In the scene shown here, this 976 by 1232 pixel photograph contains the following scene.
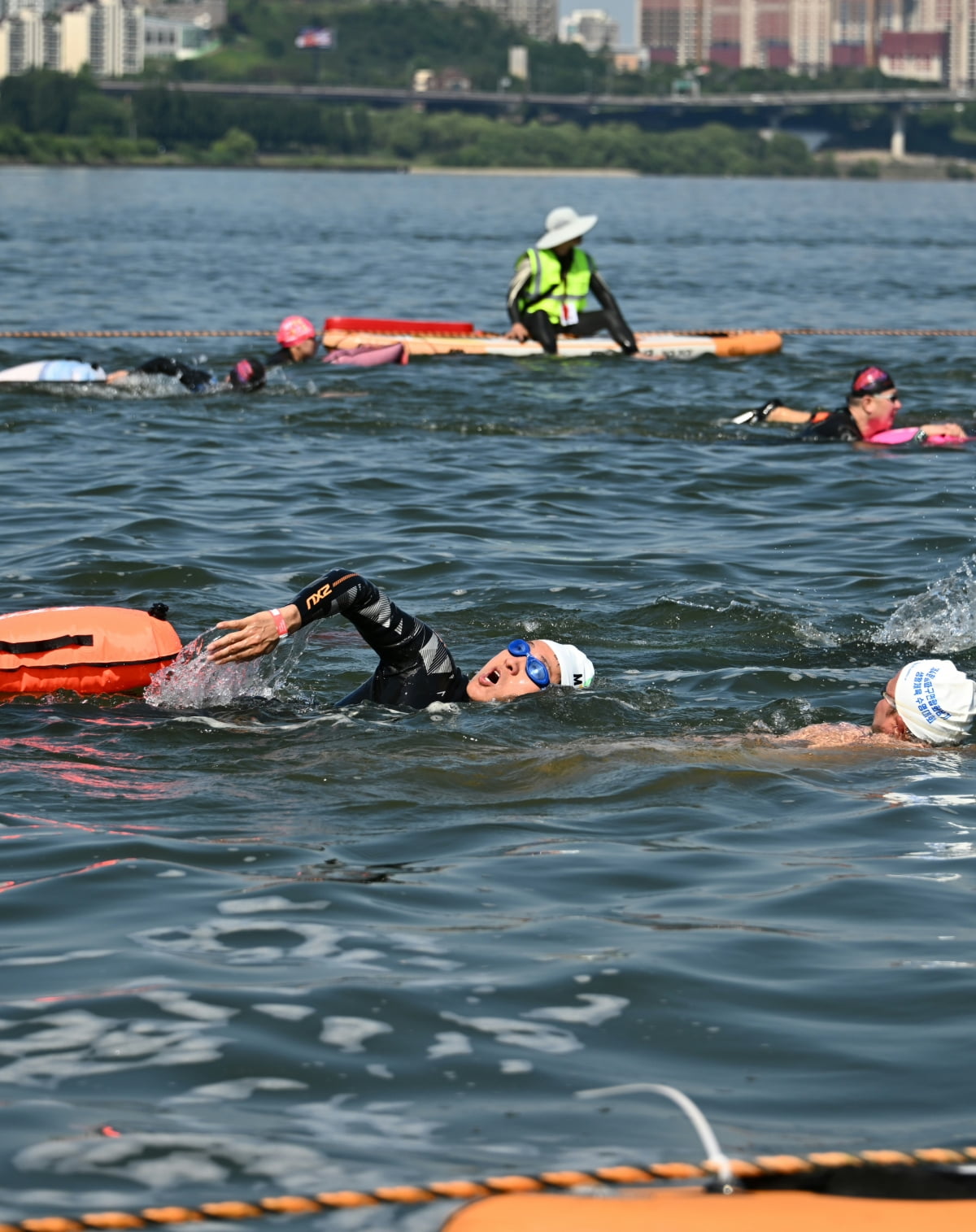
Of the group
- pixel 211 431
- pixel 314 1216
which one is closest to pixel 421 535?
pixel 211 431

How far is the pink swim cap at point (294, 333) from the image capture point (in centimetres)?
1856

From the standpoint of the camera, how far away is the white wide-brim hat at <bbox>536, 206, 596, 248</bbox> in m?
19.2

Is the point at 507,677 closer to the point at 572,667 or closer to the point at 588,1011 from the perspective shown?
the point at 572,667

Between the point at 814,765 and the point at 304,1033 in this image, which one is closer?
the point at 304,1033

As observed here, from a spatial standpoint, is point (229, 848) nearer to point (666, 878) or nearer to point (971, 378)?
point (666, 878)

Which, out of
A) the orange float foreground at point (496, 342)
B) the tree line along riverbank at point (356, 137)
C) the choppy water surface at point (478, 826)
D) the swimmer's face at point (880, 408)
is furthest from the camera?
the tree line along riverbank at point (356, 137)

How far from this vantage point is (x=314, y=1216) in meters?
4.12

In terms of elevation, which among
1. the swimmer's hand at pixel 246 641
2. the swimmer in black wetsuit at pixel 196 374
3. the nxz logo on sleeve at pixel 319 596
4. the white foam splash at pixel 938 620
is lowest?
the white foam splash at pixel 938 620

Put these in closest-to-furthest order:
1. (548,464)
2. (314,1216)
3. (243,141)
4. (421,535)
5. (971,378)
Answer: (314,1216), (421,535), (548,464), (971,378), (243,141)

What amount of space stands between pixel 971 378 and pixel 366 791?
45.4 feet

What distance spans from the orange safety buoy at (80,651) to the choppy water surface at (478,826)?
0.47 feet

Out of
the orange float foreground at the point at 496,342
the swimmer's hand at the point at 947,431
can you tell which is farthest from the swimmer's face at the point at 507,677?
the orange float foreground at the point at 496,342

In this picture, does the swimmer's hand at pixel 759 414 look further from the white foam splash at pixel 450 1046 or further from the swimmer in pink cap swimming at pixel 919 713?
the white foam splash at pixel 450 1046

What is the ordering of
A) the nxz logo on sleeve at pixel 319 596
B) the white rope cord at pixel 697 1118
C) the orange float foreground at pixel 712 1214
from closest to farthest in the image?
the orange float foreground at pixel 712 1214 < the white rope cord at pixel 697 1118 < the nxz logo on sleeve at pixel 319 596
